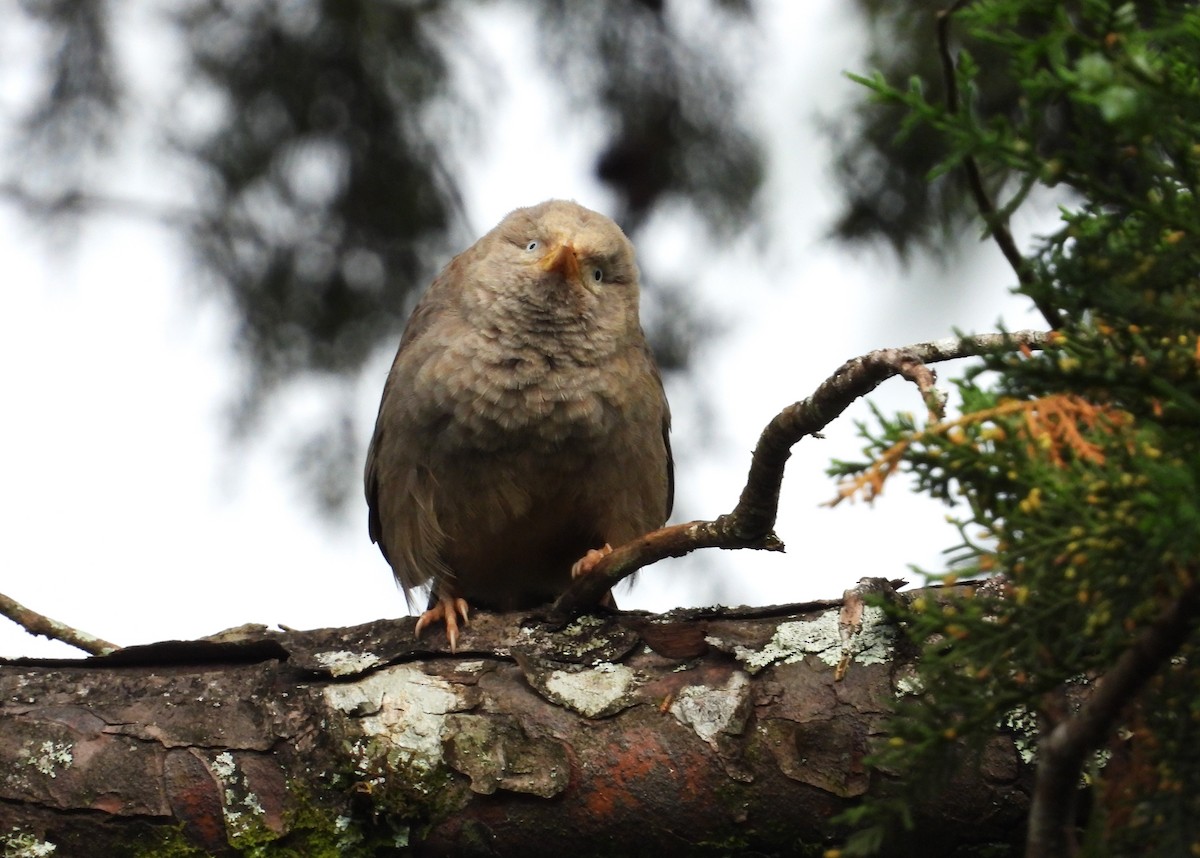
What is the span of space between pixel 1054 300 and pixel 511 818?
156 centimetres

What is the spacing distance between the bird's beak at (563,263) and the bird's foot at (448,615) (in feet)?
3.33

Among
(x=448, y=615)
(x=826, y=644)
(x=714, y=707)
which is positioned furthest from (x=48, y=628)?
(x=826, y=644)

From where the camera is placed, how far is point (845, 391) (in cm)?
242

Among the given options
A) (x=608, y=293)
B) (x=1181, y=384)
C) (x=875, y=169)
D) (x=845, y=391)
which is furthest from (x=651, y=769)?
(x=875, y=169)

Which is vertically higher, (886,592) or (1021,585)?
(886,592)

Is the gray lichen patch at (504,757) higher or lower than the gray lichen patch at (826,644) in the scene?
lower

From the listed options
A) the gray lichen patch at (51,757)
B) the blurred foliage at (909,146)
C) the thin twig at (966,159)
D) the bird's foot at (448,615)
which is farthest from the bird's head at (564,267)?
the gray lichen patch at (51,757)

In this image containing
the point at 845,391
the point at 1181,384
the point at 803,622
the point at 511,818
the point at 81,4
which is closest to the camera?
the point at 1181,384

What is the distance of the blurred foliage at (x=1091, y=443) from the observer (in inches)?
56.1

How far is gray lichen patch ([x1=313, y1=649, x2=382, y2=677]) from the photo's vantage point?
9.52ft

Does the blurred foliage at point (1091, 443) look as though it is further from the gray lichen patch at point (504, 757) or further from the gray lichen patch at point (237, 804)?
the gray lichen patch at point (237, 804)

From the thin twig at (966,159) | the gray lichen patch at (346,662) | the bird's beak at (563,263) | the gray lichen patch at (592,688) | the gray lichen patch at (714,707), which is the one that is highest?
the bird's beak at (563,263)

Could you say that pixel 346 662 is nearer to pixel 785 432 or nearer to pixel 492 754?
pixel 492 754

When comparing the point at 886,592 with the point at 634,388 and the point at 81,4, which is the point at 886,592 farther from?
the point at 81,4
